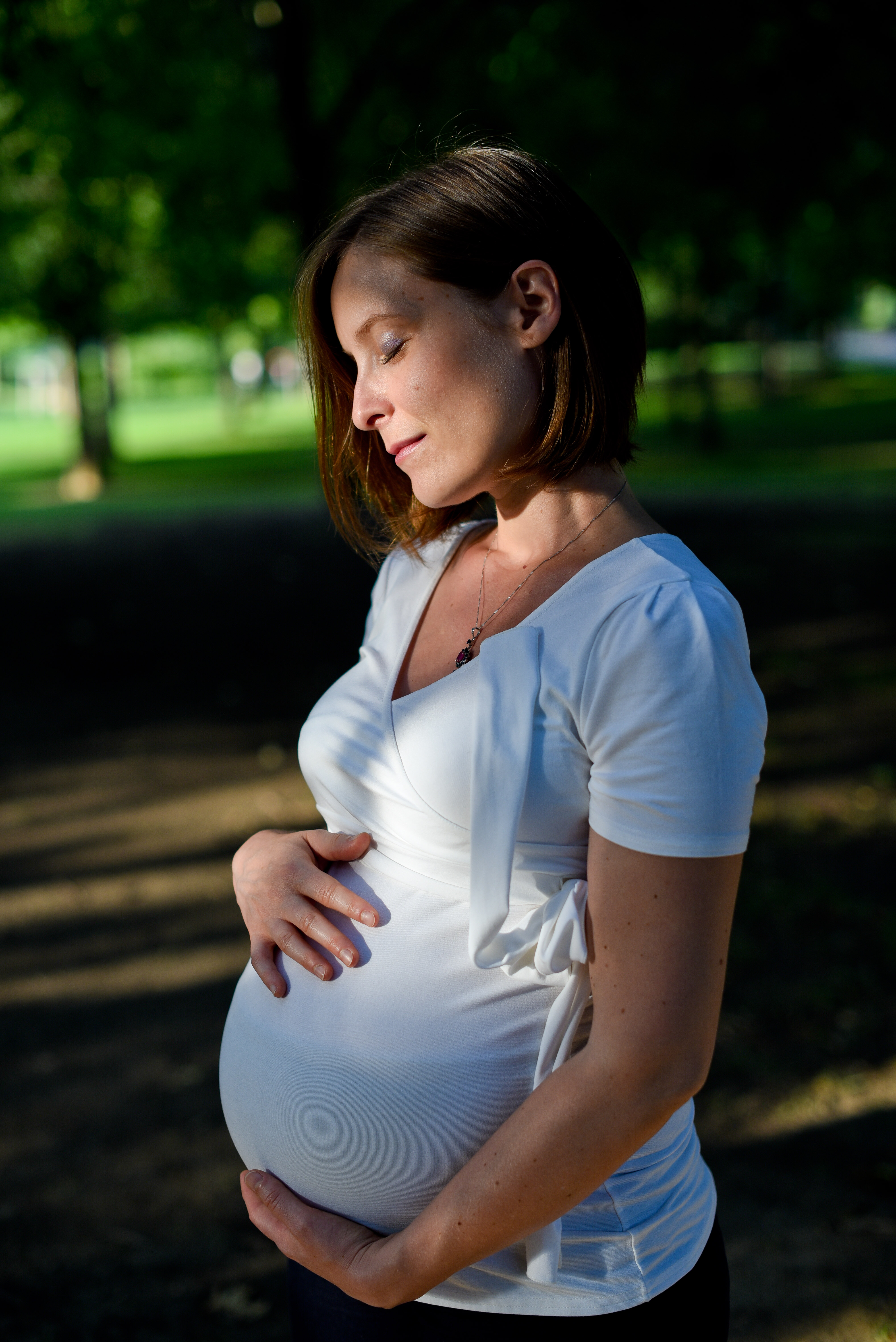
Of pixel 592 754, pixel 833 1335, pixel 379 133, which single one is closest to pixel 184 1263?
pixel 833 1335

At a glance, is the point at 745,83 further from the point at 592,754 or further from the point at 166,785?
the point at 592,754

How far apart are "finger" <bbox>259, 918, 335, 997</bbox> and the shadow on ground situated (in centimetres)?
174

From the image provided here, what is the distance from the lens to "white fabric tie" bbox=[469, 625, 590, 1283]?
50.0 inches

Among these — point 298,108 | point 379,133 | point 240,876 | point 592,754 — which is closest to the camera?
point 592,754

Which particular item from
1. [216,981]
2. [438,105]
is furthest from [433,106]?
[216,981]

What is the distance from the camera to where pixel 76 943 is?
4.74 metres

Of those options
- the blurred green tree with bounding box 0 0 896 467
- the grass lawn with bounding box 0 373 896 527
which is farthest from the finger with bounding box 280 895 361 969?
the grass lawn with bounding box 0 373 896 527

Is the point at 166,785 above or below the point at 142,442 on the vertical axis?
above

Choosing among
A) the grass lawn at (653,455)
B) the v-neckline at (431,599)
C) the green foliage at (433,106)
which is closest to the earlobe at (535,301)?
the v-neckline at (431,599)

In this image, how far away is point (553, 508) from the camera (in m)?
1.49

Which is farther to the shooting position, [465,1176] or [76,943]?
[76,943]

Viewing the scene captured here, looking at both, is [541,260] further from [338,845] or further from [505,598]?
[338,845]

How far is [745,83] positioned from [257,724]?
489cm

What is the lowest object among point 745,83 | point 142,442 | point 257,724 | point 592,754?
point 142,442
